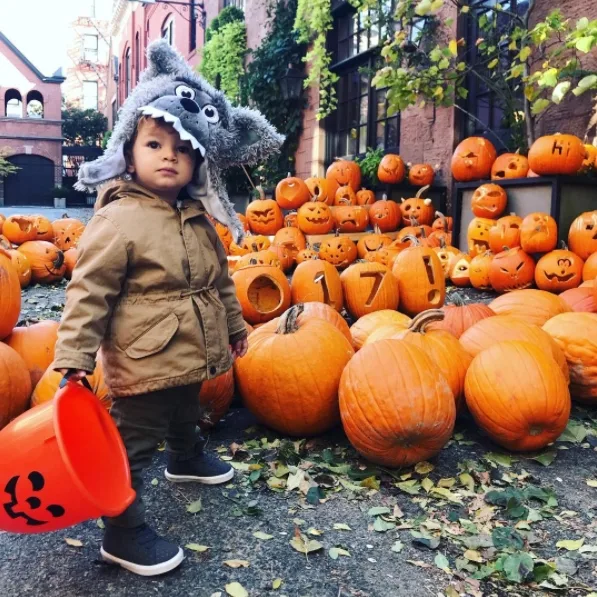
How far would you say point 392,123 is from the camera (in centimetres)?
913

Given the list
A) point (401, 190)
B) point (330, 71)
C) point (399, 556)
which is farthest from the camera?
point (330, 71)

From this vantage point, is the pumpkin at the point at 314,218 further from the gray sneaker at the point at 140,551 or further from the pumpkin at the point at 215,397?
the gray sneaker at the point at 140,551

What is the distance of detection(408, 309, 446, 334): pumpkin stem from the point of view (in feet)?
A: 9.44

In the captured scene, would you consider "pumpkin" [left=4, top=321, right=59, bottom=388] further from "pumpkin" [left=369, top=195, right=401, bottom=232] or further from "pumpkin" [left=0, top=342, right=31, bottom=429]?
"pumpkin" [left=369, top=195, right=401, bottom=232]

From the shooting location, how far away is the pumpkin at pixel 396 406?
7.76ft

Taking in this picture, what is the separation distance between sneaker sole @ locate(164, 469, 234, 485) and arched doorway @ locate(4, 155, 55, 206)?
34393 mm

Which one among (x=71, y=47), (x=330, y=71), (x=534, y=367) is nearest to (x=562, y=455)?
(x=534, y=367)

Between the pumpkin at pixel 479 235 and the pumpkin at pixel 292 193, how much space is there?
2807 mm

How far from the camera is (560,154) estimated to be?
5539 millimetres

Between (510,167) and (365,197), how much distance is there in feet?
8.03

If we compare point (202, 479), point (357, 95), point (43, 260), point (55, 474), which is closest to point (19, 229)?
point (43, 260)

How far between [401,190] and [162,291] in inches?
265

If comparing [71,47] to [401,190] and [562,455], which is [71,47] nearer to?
[401,190]

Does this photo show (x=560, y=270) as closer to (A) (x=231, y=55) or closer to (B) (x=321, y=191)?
(B) (x=321, y=191)
